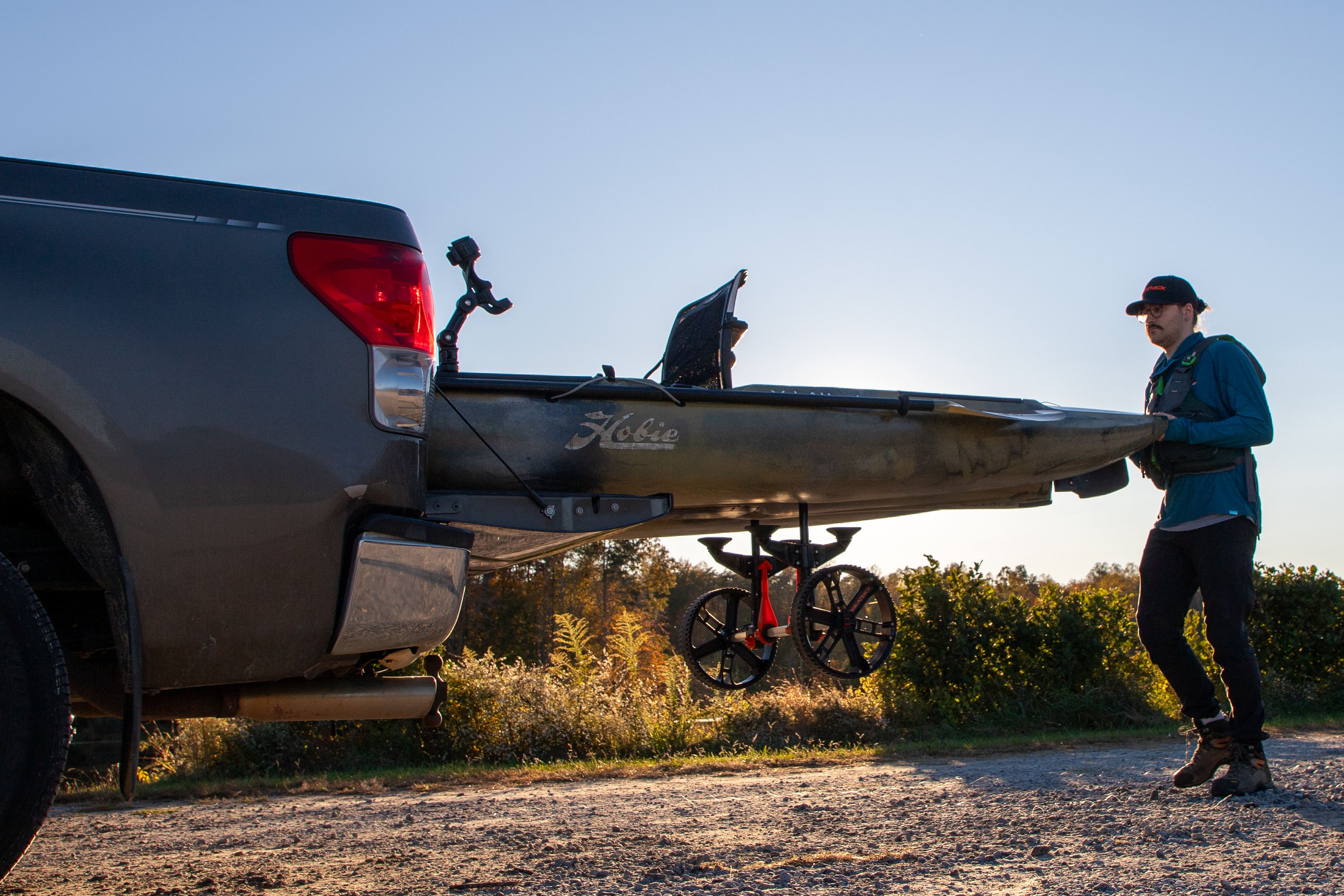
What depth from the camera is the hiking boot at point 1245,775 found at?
3625 millimetres

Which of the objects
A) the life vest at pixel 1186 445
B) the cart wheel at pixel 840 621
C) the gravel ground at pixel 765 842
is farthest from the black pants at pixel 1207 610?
the cart wheel at pixel 840 621

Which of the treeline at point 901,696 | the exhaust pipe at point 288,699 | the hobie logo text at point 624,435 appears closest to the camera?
the exhaust pipe at point 288,699

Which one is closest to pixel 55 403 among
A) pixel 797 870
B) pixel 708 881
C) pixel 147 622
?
pixel 147 622

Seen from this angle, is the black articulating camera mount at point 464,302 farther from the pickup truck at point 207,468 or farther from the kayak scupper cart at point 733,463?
the pickup truck at point 207,468

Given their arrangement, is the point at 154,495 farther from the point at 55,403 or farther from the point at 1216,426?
the point at 1216,426

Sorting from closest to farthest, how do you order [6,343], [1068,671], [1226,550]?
[6,343], [1226,550], [1068,671]

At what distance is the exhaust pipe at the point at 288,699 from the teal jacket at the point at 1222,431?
2.97 metres

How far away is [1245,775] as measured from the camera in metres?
3.63

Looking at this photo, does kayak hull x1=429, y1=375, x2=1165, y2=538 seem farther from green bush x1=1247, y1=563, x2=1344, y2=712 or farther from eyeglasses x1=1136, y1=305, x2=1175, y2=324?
green bush x1=1247, y1=563, x2=1344, y2=712

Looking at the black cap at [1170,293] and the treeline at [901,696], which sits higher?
the black cap at [1170,293]

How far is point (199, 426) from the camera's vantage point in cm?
219

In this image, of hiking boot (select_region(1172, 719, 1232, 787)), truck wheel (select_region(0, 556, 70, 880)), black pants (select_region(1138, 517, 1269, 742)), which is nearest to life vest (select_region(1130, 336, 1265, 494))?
black pants (select_region(1138, 517, 1269, 742))

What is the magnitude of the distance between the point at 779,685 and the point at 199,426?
368 inches

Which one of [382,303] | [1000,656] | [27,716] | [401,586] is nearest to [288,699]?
[401,586]
